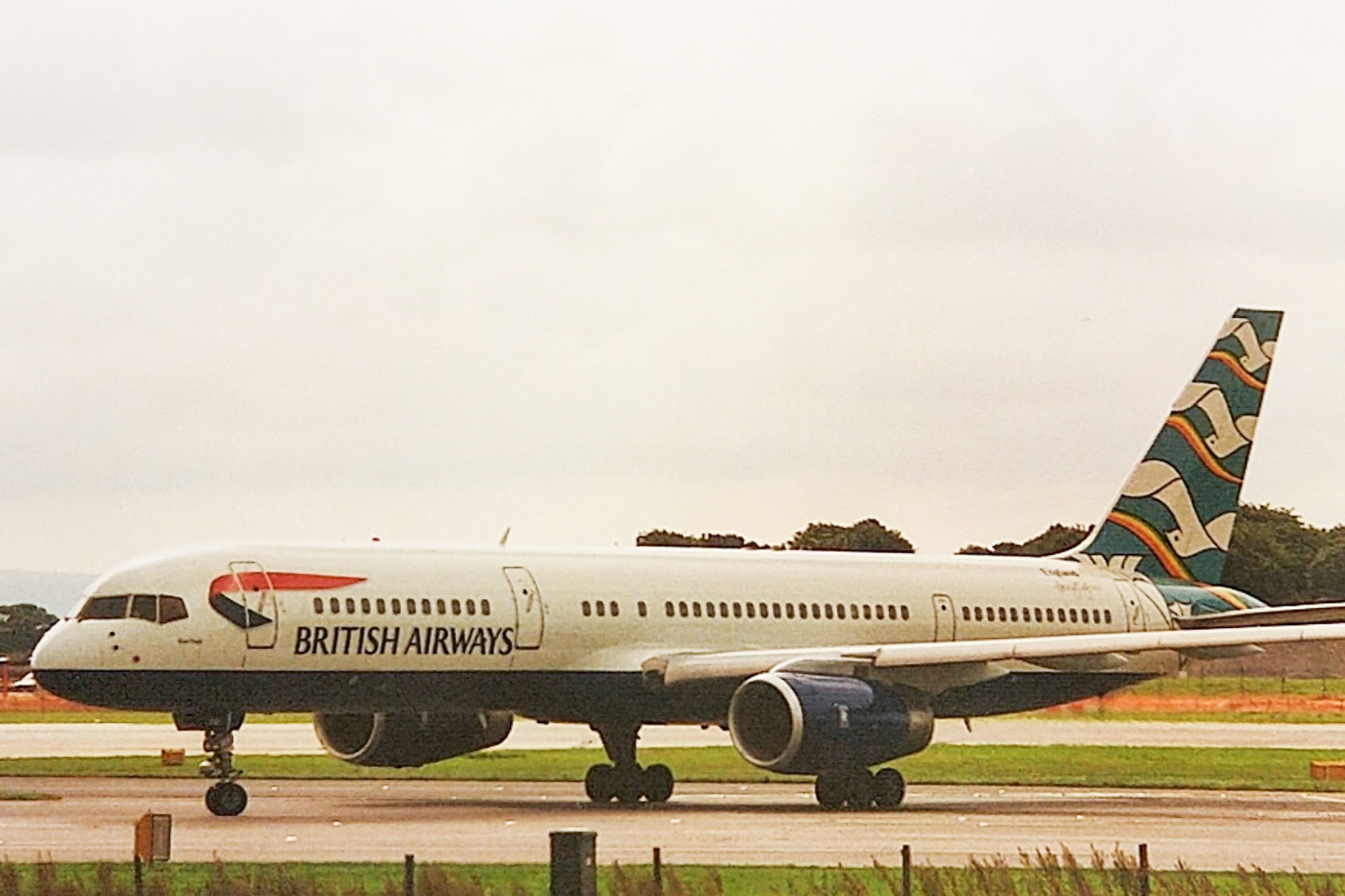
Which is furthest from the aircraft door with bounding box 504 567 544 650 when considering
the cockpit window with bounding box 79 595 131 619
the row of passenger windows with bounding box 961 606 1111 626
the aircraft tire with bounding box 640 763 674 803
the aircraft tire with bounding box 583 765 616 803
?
the row of passenger windows with bounding box 961 606 1111 626

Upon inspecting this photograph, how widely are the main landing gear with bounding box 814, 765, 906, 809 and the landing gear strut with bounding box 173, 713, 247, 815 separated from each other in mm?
8716

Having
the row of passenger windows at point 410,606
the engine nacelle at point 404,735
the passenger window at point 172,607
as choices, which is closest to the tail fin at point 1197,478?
the engine nacelle at point 404,735

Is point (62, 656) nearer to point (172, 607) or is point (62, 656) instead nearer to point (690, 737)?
point (172, 607)

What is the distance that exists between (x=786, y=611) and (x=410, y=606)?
7632mm

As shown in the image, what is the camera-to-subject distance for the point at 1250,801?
130ft

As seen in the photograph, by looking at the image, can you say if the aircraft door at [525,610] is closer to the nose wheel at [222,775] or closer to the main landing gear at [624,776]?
the main landing gear at [624,776]

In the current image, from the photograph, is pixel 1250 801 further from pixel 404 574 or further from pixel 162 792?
pixel 162 792

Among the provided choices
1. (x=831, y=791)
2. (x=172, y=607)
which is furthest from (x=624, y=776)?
(x=172, y=607)

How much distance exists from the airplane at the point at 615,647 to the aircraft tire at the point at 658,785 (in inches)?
1.4

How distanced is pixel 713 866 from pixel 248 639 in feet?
39.5

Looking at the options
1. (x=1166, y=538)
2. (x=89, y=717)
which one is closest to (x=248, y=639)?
(x=1166, y=538)

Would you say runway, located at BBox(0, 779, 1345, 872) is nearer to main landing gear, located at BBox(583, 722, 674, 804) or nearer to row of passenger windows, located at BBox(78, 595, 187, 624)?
main landing gear, located at BBox(583, 722, 674, 804)

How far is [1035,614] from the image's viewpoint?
4656 centimetres

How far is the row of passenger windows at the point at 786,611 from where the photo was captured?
41625 mm
